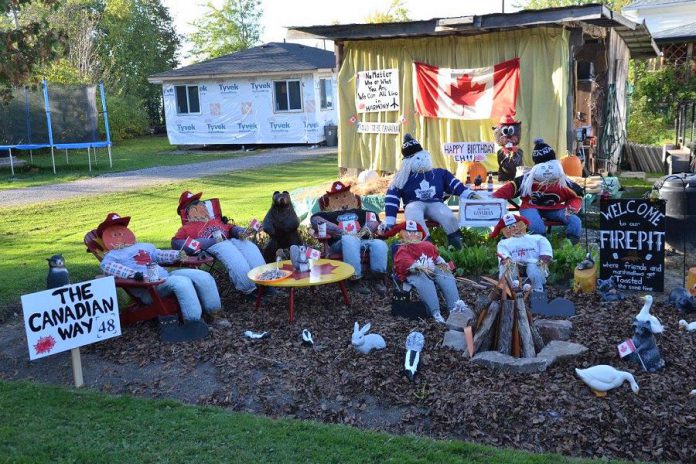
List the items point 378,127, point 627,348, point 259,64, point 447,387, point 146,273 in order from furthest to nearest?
point 259,64 < point 378,127 < point 146,273 < point 627,348 < point 447,387

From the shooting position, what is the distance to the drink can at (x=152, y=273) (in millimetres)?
6277

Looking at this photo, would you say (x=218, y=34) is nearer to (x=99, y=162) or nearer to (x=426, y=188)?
(x=99, y=162)

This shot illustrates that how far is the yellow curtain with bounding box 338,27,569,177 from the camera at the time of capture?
1159 cm

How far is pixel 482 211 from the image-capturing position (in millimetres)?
7875

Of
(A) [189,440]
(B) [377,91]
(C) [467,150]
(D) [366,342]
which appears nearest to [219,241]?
(D) [366,342]

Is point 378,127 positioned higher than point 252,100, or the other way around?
point 252,100

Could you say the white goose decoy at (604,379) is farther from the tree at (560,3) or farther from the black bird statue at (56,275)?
the tree at (560,3)

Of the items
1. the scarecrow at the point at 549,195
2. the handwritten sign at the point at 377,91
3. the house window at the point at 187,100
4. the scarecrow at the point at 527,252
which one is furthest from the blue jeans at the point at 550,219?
the house window at the point at 187,100

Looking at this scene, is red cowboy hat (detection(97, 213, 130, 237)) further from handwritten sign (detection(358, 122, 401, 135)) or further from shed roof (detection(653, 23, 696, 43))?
shed roof (detection(653, 23, 696, 43))

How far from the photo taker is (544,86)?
1166 cm

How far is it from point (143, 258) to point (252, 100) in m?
20.3

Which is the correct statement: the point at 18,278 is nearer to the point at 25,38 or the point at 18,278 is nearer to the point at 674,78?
the point at 25,38

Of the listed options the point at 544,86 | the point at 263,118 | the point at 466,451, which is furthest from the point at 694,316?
the point at 263,118

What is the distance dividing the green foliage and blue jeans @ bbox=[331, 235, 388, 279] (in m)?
25.7
